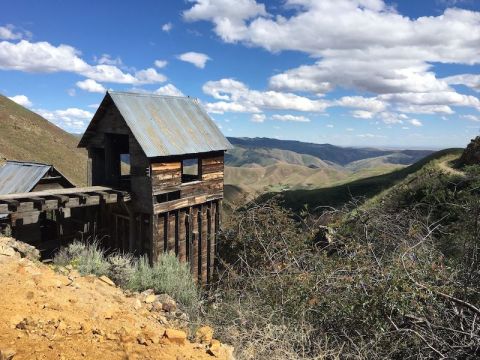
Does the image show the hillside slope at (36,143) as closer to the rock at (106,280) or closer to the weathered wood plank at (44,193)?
the weathered wood plank at (44,193)

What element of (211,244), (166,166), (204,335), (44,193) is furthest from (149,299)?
(211,244)

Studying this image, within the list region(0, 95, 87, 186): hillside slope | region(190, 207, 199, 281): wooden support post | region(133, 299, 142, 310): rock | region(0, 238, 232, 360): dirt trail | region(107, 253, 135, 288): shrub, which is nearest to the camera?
region(0, 238, 232, 360): dirt trail

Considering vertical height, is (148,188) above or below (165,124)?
below

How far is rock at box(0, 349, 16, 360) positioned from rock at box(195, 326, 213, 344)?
2.46 metres

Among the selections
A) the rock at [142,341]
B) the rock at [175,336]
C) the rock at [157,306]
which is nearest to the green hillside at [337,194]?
the rock at [157,306]

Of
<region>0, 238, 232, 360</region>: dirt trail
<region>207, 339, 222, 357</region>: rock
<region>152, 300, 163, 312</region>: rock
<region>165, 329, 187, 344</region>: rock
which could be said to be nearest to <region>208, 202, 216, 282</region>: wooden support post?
<region>152, 300, 163, 312</region>: rock

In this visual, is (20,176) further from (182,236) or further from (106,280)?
(106,280)

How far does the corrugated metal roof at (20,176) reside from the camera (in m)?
15.7

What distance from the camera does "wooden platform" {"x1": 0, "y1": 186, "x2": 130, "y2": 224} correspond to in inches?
426

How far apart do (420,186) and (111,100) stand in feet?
48.4

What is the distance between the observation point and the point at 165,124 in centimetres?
1433

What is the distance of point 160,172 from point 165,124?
2.07 metres

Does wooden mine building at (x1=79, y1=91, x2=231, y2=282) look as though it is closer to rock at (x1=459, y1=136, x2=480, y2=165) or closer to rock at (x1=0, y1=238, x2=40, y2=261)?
rock at (x1=0, y1=238, x2=40, y2=261)

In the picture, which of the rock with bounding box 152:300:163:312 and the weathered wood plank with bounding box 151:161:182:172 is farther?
the weathered wood plank with bounding box 151:161:182:172
